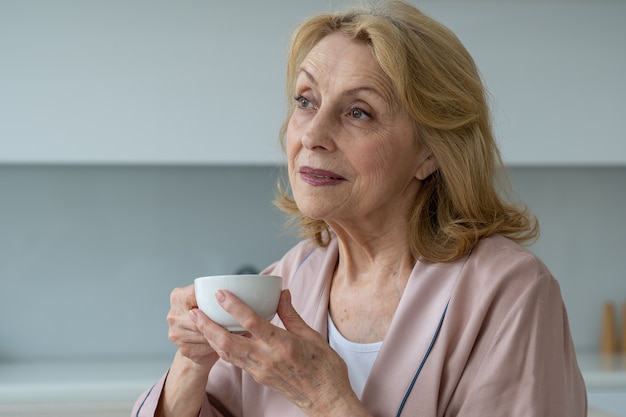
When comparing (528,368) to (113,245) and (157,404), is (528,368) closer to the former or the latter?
(157,404)

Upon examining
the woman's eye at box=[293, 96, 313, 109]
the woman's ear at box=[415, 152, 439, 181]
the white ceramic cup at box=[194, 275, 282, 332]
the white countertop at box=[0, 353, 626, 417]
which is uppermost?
the woman's eye at box=[293, 96, 313, 109]

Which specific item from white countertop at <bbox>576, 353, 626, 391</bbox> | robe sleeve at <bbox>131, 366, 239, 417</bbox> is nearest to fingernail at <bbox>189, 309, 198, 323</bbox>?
robe sleeve at <bbox>131, 366, 239, 417</bbox>

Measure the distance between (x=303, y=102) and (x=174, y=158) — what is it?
180cm

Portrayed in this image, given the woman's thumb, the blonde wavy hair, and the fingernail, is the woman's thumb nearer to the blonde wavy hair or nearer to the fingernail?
the fingernail

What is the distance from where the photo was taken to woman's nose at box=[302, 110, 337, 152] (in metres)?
1.36

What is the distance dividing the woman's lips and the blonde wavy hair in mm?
167

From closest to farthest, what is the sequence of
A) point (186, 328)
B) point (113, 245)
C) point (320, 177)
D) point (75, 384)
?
point (186, 328)
point (320, 177)
point (75, 384)
point (113, 245)

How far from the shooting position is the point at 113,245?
11.8ft

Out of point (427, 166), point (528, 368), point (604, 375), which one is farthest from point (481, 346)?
point (604, 375)

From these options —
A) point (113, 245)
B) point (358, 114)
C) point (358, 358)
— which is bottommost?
point (113, 245)

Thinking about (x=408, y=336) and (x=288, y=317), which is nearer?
(x=288, y=317)

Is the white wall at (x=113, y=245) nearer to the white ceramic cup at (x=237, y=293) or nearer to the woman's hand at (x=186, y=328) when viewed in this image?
the woman's hand at (x=186, y=328)

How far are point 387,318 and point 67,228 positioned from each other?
2439mm

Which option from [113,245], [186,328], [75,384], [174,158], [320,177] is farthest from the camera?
[113,245]
